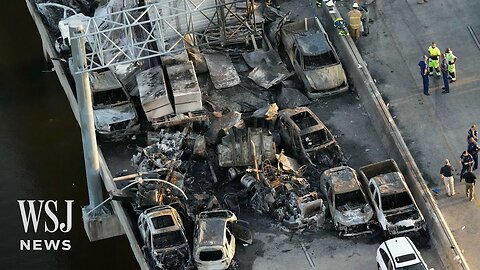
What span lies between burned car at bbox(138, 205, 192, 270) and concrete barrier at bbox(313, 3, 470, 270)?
7930 mm

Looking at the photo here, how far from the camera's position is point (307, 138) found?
4769 cm

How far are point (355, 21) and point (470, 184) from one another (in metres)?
9.50

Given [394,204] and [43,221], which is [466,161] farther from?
[43,221]

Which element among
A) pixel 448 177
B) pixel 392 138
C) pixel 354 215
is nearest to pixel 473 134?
pixel 448 177

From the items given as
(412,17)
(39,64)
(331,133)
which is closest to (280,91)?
(331,133)

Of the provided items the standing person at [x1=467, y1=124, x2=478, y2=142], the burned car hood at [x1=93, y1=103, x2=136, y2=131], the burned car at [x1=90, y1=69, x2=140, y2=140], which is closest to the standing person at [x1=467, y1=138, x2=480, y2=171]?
the standing person at [x1=467, y1=124, x2=478, y2=142]

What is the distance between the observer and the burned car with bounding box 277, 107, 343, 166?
155 feet

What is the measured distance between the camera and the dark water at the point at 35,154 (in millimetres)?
49844

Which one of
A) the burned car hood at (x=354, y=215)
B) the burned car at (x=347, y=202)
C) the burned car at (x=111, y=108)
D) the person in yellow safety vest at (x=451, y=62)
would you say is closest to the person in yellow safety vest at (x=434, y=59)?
the person in yellow safety vest at (x=451, y=62)

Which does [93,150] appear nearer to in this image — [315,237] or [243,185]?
[243,185]

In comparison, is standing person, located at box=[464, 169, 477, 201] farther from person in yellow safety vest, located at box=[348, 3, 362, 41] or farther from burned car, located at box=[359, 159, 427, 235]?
person in yellow safety vest, located at box=[348, 3, 362, 41]

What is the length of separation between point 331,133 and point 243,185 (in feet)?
14.1

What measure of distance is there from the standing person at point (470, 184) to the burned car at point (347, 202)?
140 inches

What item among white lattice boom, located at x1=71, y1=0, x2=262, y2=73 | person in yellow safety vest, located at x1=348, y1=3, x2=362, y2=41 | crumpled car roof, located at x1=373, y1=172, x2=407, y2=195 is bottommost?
crumpled car roof, located at x1=373, y1=172, x2=407, y2=195
